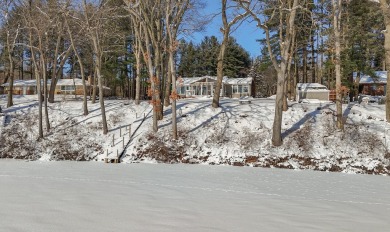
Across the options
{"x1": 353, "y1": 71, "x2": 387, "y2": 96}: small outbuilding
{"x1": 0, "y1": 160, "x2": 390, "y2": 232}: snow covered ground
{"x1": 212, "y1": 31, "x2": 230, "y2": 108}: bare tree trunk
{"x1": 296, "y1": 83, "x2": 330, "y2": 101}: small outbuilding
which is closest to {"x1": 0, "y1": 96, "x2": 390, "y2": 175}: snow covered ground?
{"x1": 212, "y1": 31, "x2": 230, "y2": 108}: bare tree trunk

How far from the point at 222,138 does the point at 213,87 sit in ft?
96.3

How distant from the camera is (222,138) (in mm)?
19625

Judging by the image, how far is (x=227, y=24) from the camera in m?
21.7

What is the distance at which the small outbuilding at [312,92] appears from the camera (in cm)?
3428

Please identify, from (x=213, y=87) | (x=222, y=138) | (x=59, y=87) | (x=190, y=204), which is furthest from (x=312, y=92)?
(x=59, y=87)

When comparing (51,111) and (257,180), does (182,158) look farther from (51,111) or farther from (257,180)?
(51,111)

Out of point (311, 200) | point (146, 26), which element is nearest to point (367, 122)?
point (311, 200)

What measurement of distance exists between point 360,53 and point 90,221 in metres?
27.2

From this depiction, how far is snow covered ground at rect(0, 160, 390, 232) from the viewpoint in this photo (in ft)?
19.5

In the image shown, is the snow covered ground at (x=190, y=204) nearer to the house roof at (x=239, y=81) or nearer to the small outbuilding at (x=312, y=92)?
the small outbuilding at (x=312, y=92)

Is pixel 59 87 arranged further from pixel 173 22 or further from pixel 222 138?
pixel 222 138

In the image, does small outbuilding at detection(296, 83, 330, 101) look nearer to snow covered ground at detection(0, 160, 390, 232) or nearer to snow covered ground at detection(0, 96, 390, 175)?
snow covered ground at detection(0, 96, 390, 175)

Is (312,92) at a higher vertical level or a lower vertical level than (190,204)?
higher

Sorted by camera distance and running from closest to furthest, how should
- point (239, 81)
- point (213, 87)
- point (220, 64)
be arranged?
point (220, 64), point (213, 87), point (239, 81)
